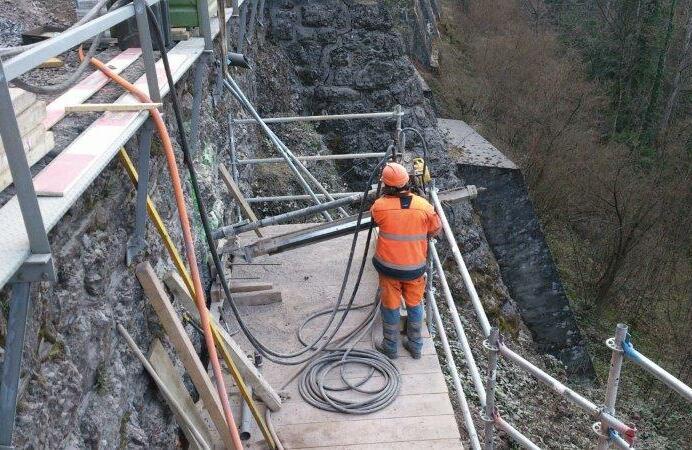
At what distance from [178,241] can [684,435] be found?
11.5 metres

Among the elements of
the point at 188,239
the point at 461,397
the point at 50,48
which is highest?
Result: the point at 50,48

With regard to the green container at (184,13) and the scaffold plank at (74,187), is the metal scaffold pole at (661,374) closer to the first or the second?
the scaffold plank at (74,187)

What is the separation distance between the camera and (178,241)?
153 inches

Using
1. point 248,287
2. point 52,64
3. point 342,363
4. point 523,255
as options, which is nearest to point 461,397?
point 342,363

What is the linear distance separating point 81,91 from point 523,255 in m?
12.5

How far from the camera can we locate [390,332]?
4.38m

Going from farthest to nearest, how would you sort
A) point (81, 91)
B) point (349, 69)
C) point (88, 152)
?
point (349, 69) → point (81, 91) → point (88, 152)

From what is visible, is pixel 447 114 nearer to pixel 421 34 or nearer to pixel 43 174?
pixel 421 34

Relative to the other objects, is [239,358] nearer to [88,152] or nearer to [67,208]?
[88,152]

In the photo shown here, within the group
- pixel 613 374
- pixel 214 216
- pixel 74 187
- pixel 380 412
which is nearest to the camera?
pixel 74 187

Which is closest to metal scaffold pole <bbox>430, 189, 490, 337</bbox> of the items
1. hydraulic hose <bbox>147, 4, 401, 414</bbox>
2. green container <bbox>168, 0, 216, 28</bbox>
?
hydraulic hose <bbox>147, 4, 401, 414</bbox>

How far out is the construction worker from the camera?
4.24 m

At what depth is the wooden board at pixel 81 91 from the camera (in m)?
2.82

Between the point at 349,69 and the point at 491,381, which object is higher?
the point at 491,381
